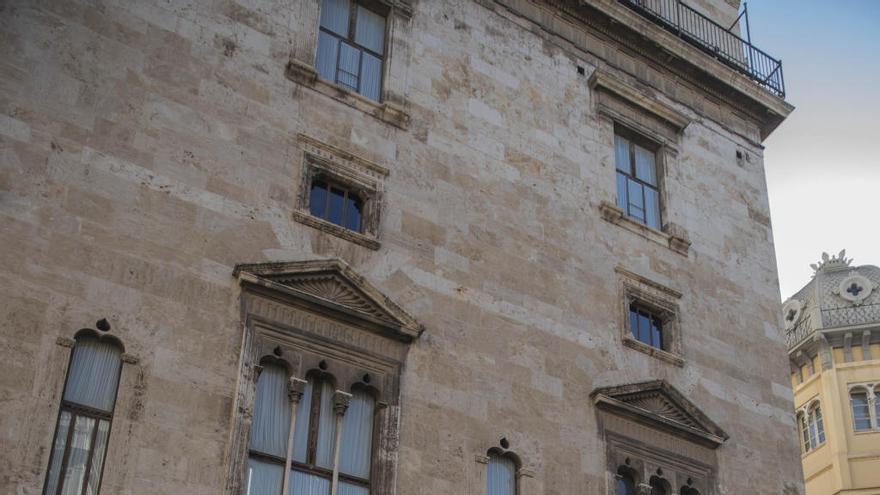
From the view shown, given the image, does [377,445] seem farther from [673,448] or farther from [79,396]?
[673,448]

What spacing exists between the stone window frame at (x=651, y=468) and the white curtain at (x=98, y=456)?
817cm

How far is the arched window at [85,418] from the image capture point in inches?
600

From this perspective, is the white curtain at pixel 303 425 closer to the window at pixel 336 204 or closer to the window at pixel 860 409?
the window at pixel 336 204

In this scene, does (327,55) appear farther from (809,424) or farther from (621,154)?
(809,424)

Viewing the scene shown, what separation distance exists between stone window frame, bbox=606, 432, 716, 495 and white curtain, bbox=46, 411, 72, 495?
866 cm

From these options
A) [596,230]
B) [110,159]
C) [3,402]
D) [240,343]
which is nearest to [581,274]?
[596,230]

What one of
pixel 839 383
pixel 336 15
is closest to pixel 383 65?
pixel 336 15

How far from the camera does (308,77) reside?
20375mm

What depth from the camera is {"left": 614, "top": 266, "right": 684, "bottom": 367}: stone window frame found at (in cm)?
2205

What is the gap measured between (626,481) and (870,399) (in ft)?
98.0

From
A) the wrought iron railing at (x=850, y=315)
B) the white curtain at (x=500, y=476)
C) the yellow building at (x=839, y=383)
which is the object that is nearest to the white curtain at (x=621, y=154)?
the white curtain at (x=500, y=476)

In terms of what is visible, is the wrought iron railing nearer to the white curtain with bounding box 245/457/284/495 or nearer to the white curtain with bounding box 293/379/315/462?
the white curtain with bounding box 293/379/315/462

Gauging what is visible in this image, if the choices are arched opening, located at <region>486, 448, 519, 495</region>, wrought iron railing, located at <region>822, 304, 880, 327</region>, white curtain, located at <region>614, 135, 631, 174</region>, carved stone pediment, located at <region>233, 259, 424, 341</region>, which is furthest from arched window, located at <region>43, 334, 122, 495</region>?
wrought iron railing, located at <region>822, 304, 880, 327</region>

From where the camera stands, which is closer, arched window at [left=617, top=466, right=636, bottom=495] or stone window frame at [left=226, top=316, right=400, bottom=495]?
stone window frame at [left=226, top=316, right=400, bottom=495]
